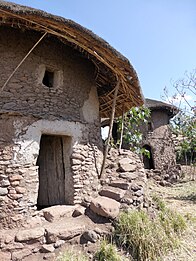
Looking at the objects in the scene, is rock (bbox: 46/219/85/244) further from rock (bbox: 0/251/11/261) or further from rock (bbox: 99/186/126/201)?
Answer: rock (bbox: 99/186/126/201)

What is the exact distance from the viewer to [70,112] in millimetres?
4758

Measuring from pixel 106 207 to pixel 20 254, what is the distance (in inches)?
61.5

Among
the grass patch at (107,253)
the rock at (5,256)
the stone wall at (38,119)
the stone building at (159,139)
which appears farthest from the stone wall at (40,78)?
the stone building at (159,139)

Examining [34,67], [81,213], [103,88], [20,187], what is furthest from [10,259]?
[103,88]

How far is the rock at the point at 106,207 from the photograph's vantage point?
384 centimetres

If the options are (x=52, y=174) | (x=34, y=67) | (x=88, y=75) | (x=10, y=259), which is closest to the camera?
(x=10, y=259)

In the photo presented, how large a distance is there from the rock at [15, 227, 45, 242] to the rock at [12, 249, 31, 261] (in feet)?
0.49

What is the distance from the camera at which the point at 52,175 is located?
4.96 metres

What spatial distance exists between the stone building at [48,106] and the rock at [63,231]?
0.57 m

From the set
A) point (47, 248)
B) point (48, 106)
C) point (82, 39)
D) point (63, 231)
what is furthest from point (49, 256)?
point (82, 39)

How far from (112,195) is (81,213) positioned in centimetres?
73

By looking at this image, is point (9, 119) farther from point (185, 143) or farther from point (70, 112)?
point (185, 143)

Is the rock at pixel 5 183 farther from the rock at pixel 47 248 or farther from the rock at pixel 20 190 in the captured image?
the rock at pixel 47 248

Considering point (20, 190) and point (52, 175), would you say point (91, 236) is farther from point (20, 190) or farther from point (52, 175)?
point (52, 175)
